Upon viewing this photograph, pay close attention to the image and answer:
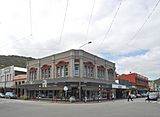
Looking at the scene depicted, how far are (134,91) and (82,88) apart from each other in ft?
144

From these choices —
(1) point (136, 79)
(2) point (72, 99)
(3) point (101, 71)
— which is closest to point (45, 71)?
(3) point (101, 71)

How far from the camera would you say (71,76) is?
47.2m

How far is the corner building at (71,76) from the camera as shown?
46.2 meters

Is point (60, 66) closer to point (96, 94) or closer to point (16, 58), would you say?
point (96, 94)

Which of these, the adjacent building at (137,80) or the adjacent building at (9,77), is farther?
the adjacent building at (137,80)

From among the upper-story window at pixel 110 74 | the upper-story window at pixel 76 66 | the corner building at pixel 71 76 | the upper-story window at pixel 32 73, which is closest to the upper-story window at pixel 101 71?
the corner building at pixel 71 76

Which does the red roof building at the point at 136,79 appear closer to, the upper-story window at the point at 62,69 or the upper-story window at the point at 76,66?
the upper-story window at the point at 62,69

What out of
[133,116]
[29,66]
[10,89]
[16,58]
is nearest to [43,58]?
[29,66]

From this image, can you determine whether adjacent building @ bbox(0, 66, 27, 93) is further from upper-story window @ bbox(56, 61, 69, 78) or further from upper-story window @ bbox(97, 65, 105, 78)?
upper-story window @ bbox(97, 65, 105, 78)

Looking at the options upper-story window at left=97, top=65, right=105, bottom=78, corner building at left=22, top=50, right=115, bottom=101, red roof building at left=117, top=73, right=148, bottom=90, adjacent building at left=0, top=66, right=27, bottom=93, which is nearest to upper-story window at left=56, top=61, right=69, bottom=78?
corner building at left=22, top=50, right=115, bottom=101

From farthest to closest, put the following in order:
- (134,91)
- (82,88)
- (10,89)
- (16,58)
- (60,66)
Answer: (16,58) < (134,91) < (10,89) < (60,66) < (82,88)

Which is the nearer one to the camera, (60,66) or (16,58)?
(60,66)

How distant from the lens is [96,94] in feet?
167

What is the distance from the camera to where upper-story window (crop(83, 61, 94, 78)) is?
49.4 meters
